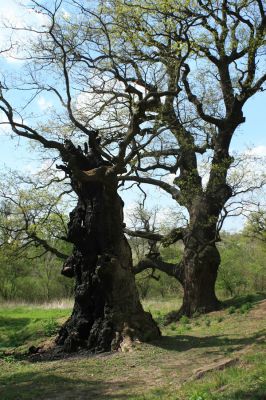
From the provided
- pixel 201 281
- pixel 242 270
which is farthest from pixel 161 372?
pixel 242 270

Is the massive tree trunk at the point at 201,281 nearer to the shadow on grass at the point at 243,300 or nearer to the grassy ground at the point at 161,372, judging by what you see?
the shadow on grass at the point at 243,300

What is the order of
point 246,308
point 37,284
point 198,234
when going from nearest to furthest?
point 246,308 → point 198,234 → point 37,284

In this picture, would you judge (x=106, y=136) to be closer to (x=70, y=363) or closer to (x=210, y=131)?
(x=210, y=131)

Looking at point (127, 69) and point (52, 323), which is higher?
point (127, 69)

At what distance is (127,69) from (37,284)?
35857 millimetres

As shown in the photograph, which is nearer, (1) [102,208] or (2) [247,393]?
(2) [247,393]

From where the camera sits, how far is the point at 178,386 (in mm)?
7543

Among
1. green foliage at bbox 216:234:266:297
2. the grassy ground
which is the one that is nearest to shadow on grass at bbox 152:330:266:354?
the grassy ground

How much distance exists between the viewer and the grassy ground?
688 centimetres

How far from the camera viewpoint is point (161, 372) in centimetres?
897

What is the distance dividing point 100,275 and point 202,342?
296 cm

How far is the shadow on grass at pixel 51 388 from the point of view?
25.6ft

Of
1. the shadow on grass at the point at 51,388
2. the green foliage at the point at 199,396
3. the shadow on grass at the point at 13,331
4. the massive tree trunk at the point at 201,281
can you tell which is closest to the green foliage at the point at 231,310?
the massive tree trunk at the point at 201,281

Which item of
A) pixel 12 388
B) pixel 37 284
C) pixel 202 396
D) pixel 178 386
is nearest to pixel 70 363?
pixel 12 388
